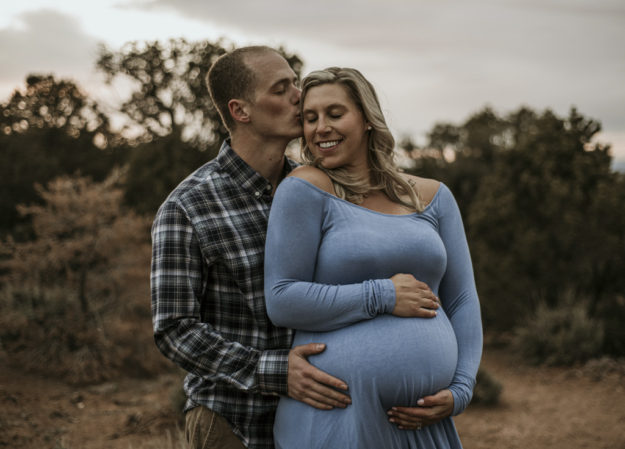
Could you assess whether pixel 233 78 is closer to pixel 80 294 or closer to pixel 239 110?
pixel 239 110

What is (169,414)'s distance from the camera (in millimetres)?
5988

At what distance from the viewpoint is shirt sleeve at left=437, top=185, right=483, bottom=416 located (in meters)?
2.36

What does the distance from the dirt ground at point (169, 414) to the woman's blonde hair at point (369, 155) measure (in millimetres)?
3068

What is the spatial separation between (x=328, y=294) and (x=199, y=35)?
12140mm

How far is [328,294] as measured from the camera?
2029 mm

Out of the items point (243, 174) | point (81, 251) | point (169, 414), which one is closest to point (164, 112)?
point (81, 251)

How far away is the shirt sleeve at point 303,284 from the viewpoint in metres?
2.03

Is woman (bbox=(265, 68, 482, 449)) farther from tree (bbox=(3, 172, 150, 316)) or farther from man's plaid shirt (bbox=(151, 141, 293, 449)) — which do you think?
tree (bbox=(3, 172, 150, 316))

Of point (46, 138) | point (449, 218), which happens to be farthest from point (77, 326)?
point (46, 138)

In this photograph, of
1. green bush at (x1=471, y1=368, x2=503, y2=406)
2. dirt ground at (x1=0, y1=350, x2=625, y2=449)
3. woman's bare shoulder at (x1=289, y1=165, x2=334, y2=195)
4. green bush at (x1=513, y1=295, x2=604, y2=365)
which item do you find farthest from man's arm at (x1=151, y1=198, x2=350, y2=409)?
green bush at (x1=513, y1=295, x2=604, y2=365)

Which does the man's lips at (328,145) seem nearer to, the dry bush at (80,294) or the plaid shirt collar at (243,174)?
the plaid shirt collar at (243,174)

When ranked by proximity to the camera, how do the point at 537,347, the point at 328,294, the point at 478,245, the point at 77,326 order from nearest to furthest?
the point at 328,294 < the point at 77,326 < the point at 537,347 < the point at 478,245

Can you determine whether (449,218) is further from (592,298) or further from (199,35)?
(199,35)

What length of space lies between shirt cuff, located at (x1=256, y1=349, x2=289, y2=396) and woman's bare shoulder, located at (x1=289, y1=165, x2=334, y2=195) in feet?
2.22
